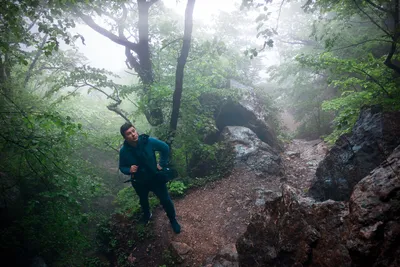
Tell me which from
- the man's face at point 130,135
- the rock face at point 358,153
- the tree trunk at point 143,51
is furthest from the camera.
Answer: the tree trunk at point 143,51

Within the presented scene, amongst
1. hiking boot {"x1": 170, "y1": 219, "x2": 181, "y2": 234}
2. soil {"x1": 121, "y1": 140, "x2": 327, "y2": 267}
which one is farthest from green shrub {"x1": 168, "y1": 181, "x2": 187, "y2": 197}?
hiking boot {"x1": 170, "y1": 219, "x2": 181, "y2": 234}

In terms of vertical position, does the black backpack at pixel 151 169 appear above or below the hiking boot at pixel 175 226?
above

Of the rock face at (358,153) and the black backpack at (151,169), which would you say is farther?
the black backpack at (151,169)

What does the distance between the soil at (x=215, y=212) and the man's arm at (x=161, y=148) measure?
2.09 meters

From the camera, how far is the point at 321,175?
5.57 m

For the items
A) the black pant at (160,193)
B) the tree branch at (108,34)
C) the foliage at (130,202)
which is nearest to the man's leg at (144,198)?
the black pant at (160,193)

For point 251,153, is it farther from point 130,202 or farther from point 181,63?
point 130,202

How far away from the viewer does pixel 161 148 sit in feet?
15.5

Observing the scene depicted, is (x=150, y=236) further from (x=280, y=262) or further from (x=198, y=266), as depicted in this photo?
(x=280, y=262)

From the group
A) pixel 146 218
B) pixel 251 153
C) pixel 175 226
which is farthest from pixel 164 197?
pixel 251 153

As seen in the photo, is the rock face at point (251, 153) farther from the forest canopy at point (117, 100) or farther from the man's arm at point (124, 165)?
the man's arm at point (124, 165)

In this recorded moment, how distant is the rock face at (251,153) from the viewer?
8129mm

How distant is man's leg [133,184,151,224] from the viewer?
5.07 metres

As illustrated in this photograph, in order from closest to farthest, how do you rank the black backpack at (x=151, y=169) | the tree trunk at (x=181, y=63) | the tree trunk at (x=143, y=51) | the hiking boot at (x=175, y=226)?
the black backpack at (x=151, y=169) → the hiking boot at (x=175, y=226) → the tree trunk at (x=181, y=63) → the tree trunk at (x=143, y=51)
